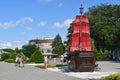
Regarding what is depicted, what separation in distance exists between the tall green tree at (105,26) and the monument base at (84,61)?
4528 centimetres

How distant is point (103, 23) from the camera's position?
281 feet

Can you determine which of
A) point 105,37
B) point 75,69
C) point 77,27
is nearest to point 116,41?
point 105,37

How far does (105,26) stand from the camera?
84250mm

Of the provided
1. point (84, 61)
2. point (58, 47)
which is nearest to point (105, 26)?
point (84, 61)

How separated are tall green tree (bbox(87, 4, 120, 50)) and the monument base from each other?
149 feet

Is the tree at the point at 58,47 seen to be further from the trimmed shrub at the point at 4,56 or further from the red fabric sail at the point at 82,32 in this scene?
the red fabric sail at the point at 82,32

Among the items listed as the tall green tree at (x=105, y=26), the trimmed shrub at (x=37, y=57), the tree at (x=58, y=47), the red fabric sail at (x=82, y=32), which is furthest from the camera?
the tree at (x=58, y=47)

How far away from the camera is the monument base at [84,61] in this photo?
110ft

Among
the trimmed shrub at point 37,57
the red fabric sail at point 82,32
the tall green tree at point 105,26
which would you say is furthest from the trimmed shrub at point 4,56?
the red fabric sail at point 82,32

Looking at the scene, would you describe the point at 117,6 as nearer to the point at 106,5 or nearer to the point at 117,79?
the point at 106,5

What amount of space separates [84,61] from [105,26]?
5135cm

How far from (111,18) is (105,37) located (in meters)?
6.25

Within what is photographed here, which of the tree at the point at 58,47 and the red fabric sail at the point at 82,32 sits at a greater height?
the tree at the point at 58,47

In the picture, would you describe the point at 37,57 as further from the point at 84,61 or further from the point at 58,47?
the point at 58,47
